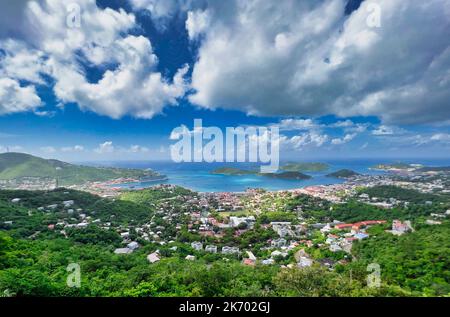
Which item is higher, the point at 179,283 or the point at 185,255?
the point at 179,283

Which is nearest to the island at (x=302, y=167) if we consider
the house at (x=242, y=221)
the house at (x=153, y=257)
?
the house at (x=242, y=221)

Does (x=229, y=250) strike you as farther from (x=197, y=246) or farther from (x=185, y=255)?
(x=185, y=255)

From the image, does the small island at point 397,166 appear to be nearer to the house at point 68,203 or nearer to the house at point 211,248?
the house at point 211,248

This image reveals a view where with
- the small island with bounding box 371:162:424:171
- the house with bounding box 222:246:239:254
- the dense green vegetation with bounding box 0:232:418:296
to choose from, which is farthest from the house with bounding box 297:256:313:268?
the small island with bounding box 371:162:424:171

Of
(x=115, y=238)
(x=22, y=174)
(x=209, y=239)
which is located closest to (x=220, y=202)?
(x=209, y=239)

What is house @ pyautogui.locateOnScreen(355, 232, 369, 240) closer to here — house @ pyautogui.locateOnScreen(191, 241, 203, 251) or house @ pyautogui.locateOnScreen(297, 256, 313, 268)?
house @ pyautogui.locateOnScreen(297, 256, 313, 268)

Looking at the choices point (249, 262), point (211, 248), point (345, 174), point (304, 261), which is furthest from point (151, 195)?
point (345, 174)

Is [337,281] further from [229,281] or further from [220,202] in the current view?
[220,202]
